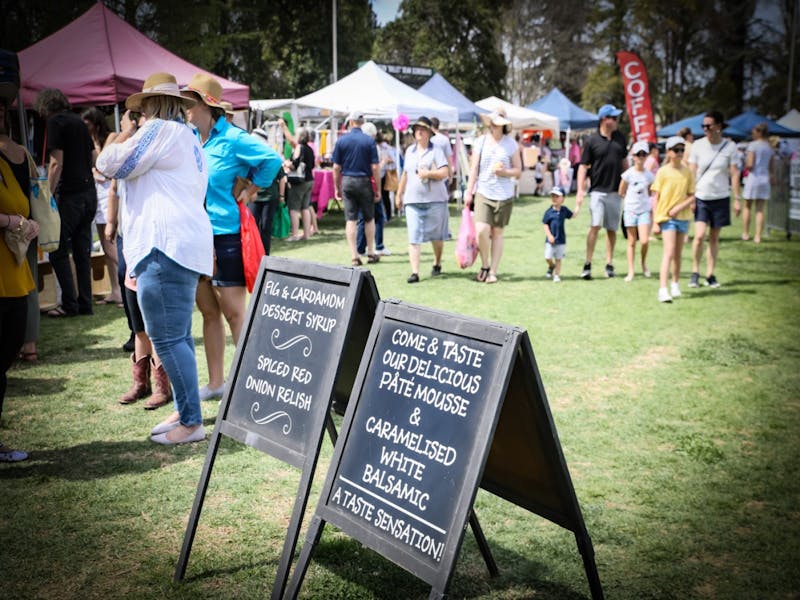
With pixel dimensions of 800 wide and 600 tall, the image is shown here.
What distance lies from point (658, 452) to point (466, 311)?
12.9 feet

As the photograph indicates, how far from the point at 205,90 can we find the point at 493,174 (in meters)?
5.34

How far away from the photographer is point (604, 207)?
10.0m

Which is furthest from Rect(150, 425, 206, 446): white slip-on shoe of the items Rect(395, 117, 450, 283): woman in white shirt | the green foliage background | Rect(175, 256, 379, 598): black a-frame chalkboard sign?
the green foliage background

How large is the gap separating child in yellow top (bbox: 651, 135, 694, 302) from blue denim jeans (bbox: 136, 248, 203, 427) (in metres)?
5.92

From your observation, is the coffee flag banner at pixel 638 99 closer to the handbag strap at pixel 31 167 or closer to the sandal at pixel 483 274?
the sandal at pixel 483 274

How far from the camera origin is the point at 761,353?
6.71 m

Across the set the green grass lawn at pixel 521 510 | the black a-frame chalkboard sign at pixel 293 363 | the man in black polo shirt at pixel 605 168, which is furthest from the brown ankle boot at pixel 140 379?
the man in black polo shirt at pixel 605 168

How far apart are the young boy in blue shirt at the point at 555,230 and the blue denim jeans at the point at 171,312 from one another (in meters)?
6.46

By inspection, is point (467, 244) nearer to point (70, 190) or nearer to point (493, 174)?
point (493, 174)

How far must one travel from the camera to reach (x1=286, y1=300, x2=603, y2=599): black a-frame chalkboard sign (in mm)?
2396

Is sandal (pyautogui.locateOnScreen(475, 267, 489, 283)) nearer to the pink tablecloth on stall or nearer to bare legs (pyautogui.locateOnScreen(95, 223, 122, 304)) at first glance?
bare legs (pyautogui.locateOnScreen(95, 223, 122, 304))

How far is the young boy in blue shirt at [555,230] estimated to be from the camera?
9.95 meters

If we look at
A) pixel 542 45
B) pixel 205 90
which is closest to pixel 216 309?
pixel 205 90

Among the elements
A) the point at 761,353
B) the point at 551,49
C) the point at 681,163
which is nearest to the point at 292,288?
the point at 761,353
